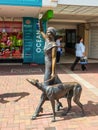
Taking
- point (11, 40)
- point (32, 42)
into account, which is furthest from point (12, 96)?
point (11, 40)

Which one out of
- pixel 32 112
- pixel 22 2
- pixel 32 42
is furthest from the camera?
pixel 32 42

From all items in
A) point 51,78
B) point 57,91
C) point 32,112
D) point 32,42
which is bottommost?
point 32,112

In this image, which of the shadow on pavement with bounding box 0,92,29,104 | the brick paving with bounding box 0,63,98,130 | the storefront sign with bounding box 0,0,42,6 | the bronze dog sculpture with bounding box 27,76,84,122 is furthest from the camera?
the storefront sign with bounding box 0,0,42,6

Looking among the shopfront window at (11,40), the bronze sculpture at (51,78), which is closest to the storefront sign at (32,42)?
the shopfront window at (11,40)

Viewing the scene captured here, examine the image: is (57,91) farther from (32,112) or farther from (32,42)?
(32,42)

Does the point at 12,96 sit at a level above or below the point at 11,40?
below

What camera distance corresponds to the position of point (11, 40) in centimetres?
1345

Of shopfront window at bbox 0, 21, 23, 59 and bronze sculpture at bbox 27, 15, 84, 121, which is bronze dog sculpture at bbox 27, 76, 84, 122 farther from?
shopfront window at bbox 0, 21, 23, 59

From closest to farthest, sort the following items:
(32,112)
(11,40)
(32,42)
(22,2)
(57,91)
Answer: (57,91) → (32,112) → (22,2) → (32,42) → (11,40)

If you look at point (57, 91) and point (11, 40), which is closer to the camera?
point (57, 91)

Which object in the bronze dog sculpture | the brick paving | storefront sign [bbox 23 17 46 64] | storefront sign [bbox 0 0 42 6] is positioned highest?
storefront sign [bbox 0 0 42 6]

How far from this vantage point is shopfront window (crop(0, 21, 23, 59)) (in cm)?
1327

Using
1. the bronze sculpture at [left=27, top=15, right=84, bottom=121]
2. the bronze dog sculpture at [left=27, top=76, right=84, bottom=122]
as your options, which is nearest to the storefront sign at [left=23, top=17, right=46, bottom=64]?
the bronze sculpture at [left=27, top=15, right=84, bottom=121]

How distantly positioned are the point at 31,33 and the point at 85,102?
26.2 ft
